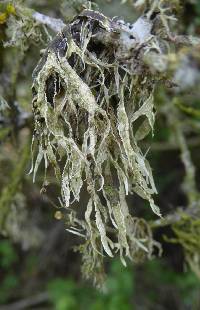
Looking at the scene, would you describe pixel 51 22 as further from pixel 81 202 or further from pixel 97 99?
pixel 81 202

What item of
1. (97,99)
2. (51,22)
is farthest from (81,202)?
(97,99)

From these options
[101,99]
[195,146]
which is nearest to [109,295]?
[195,146]

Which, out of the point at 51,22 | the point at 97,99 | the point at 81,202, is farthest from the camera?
the point at 81,202

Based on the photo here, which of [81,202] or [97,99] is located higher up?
[81,202]

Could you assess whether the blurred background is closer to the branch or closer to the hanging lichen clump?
the branch

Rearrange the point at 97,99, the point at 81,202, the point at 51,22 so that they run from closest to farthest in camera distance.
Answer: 1. the point at 97,99
2. the point at 51,22
3. the point at 81,202

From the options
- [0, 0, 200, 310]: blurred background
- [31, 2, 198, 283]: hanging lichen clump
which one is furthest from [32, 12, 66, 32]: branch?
[31, 2, 198, 283]: hanging lichen clump
